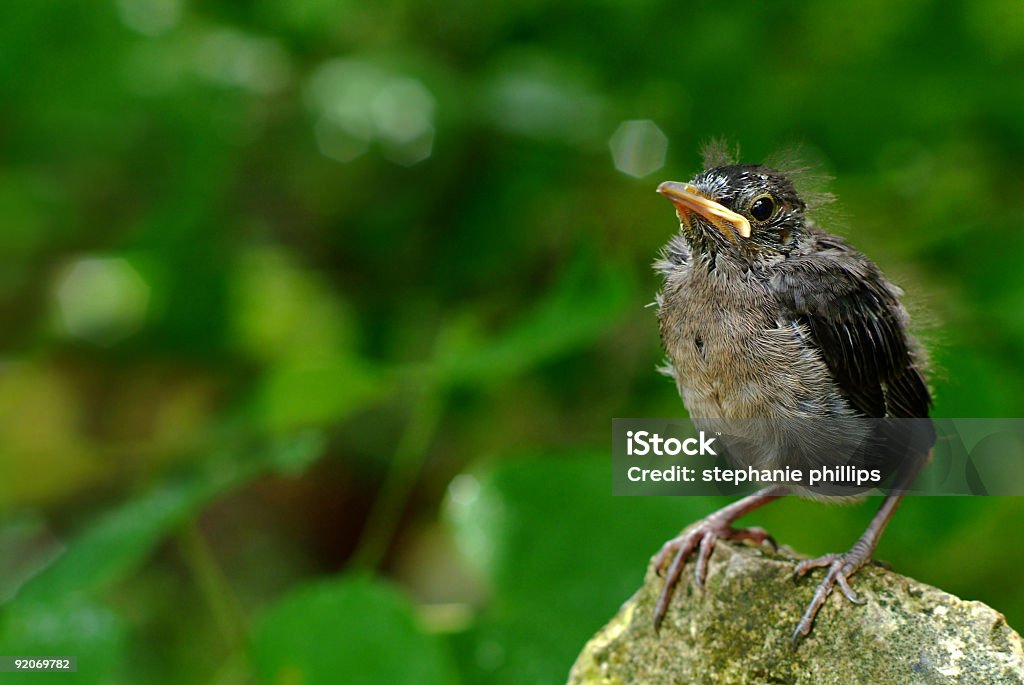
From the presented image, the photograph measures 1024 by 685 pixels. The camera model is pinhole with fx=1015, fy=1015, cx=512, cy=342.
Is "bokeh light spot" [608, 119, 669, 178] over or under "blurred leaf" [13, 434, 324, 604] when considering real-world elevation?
over

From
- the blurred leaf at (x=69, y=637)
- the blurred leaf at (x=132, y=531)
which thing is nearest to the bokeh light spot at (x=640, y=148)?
the blurred leaf at (x=132, y=531)

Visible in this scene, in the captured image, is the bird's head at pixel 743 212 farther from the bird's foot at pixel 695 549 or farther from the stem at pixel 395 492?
the stem at pixel 395 492

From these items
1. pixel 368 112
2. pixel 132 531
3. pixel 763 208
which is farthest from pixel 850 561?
pixel 368 112

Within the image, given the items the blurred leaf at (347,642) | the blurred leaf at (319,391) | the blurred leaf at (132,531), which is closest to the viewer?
the blurred leaf at (347,642)

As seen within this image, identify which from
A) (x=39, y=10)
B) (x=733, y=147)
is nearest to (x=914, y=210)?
(x=733, y=147)

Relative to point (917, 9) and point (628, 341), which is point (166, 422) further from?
point (917, 9)

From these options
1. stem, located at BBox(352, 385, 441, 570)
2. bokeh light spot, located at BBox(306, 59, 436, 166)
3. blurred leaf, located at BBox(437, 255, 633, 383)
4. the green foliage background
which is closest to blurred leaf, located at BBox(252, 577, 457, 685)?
the green foliage background

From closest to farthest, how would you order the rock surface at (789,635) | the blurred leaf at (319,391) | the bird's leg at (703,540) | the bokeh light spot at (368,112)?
the rock surface at (789,635) < the bird's leg at (703,540) < the blurred leaf at (319,391) < the bokeh light spot at (368,112)

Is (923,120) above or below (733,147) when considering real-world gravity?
above

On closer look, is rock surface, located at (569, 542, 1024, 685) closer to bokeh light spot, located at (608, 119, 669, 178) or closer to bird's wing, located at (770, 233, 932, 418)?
bird's wing, located at (770, 233, 932, 418)
